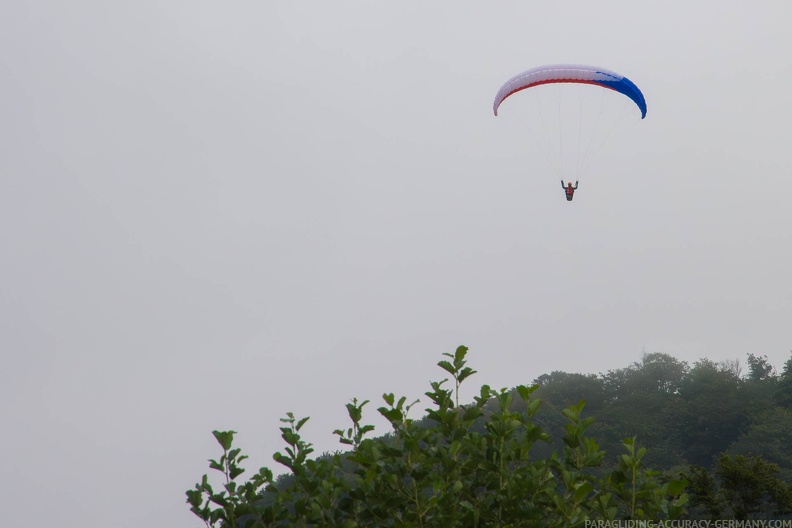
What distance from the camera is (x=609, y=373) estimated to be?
11769 cm

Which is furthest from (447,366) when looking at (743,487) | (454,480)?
(743,487)

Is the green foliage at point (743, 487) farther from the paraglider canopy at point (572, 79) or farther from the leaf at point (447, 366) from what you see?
the leaf at point (447, 366)

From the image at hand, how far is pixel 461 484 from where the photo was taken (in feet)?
28.6

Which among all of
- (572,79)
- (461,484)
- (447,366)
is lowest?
(461,484)

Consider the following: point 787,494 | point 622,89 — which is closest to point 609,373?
point 622,89

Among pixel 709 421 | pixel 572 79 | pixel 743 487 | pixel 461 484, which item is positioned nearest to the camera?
pixel 461 484

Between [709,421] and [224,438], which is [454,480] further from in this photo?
[709,421]

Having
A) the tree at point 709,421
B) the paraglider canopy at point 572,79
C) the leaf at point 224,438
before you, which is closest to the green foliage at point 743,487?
the paraglider canopy at point 572,79

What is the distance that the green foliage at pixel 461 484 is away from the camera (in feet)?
28.5

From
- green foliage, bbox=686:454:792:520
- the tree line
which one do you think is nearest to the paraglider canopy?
green foliage, bbox=686:454:792:520

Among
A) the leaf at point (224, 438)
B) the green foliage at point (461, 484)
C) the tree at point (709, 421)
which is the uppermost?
the tree at point (709, 421)

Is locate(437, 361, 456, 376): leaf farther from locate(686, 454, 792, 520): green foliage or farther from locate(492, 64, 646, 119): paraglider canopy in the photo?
locate(492, 64, 646, 119): paraglider canopy

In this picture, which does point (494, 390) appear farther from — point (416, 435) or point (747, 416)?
point (747, 416)

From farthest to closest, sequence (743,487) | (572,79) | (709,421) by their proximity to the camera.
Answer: (709,421) < (572,79) < (743,487)
